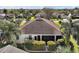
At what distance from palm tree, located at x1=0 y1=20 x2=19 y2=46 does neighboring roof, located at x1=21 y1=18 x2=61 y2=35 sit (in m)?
0.09

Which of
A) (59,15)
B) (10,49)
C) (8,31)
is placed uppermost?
(59,15)

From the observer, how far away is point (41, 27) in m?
1.80

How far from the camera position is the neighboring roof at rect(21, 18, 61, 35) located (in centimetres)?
179

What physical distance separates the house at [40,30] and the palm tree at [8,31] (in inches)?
3.0

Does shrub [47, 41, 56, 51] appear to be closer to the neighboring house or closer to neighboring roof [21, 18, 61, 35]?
neighboring roof [21, 18, 61, 35]

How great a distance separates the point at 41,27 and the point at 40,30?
0.03 m

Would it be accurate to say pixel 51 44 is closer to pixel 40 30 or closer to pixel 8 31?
pixel 40 30

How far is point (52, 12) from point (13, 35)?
0.47 metres

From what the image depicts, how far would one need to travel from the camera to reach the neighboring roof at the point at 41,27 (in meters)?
1.79

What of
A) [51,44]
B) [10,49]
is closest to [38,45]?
[51,44]

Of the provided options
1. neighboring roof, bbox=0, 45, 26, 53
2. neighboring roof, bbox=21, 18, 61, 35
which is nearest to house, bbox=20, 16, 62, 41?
neighboring roof, bbox=21, 18, 61, 35

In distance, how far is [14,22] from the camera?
1.80m
